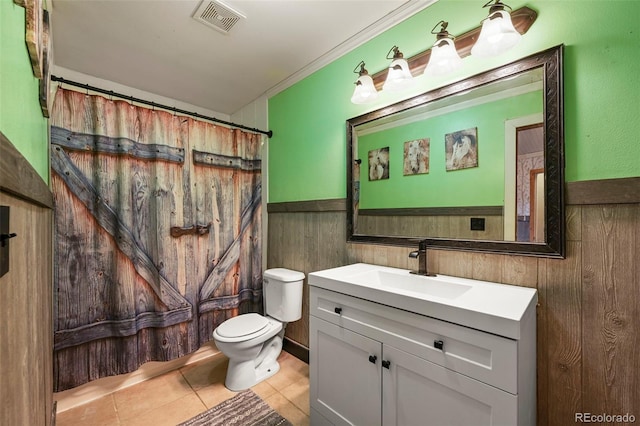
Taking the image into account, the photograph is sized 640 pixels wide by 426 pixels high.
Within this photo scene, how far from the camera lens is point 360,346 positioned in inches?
49.0

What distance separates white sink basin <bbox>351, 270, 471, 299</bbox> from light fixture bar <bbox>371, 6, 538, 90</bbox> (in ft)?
3.80

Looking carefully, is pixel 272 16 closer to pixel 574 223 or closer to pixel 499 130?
pixel 499 130

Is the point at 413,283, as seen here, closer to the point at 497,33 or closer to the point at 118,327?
the point at 497,33

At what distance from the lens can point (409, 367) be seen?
108 centimetres

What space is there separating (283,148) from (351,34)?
1027 millimetres

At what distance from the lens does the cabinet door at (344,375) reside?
120 cm

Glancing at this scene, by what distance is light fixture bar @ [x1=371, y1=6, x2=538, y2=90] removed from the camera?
46.8 inches

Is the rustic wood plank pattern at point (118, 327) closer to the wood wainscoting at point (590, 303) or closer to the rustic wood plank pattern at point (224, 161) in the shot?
the rustic wood plank pattern at point (224, 161)

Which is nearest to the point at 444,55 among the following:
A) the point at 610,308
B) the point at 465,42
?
the point at 465,42

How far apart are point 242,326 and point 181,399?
57cm

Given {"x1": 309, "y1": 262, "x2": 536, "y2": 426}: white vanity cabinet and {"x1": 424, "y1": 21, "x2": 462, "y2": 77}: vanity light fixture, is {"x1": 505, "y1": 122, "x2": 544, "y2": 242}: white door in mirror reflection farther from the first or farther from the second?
{"x1": 424, "y1": 21, "x2": 462, "y2": 77}: vanity light fixture

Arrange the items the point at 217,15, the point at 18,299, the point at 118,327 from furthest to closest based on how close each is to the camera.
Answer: the point at 118,327 < the point at 217,15 < the point at 18,299

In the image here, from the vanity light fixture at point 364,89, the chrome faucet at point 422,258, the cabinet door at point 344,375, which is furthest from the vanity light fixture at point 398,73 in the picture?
the cabinet door at point 344,375

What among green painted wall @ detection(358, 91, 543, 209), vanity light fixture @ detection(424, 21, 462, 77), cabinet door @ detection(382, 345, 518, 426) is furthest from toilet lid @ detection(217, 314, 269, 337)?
vanity light fixture @ detection(424, 21, 462, 77)
